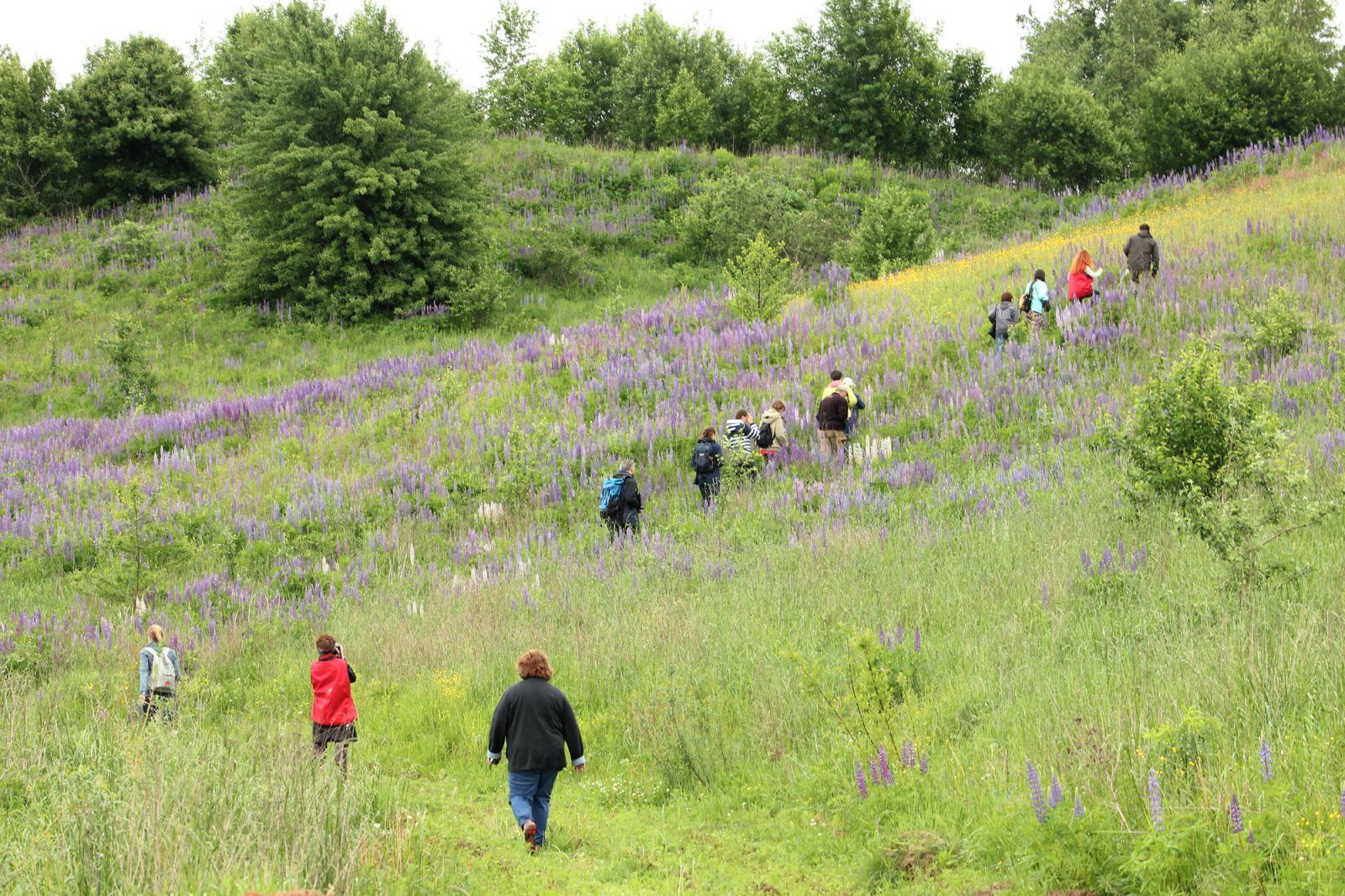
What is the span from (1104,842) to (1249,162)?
29.5 metres

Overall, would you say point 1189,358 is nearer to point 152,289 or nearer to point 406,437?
point 406,437

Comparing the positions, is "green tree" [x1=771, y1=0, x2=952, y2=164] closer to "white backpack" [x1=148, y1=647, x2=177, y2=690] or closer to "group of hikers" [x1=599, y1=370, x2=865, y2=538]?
"group of hikers" [x1=599, y1=370, x2=865, y2=538]

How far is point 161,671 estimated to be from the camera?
9.76 meters

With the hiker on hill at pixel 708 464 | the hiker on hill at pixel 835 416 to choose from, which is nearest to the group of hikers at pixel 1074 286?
the hiker on hill at pixel 835 416

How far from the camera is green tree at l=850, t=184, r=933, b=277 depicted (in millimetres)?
29484

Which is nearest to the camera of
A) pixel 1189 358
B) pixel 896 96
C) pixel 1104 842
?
pixel 1104 842

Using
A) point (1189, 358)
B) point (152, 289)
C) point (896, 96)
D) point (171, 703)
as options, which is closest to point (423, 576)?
point (171, 703)

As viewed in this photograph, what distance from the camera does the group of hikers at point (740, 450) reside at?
15.0 m

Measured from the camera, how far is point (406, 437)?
1980cm

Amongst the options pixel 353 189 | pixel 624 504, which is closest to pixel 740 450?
pixel 624 504

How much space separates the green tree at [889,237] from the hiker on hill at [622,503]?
16037 millimetres

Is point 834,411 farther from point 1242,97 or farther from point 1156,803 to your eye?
point 1242,97

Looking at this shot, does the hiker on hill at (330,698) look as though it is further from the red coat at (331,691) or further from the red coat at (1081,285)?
the red coat at (1081,285)

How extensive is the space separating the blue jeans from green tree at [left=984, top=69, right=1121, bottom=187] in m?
43.6
